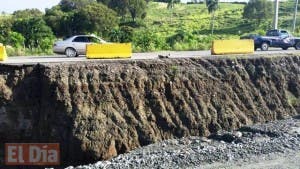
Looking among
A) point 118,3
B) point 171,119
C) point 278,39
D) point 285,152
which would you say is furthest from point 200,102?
point 118,3

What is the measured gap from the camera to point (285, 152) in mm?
19109

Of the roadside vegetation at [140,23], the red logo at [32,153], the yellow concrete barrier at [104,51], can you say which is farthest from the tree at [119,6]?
the red logo at [32,153]

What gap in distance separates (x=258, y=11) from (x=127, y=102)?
60.0 metres

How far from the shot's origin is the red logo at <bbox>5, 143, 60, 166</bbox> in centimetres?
1888

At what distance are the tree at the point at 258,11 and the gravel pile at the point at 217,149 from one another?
5581 centimetres

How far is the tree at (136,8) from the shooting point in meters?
74.2

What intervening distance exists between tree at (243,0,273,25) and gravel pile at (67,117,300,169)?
2197 inches

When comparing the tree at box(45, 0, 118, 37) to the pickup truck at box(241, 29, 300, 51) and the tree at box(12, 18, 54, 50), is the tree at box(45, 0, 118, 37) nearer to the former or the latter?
the tree at box(12, 18, 54, 50)

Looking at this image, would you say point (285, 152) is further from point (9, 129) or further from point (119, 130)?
point (9, 129)

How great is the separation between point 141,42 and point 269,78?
16184 millimetres

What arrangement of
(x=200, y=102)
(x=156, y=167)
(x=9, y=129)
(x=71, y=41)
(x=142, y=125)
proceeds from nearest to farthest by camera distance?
(x=156, y=167), (x=9, y=129), (x=142, y=125), (x=200, y=102), (x=71, y=41)

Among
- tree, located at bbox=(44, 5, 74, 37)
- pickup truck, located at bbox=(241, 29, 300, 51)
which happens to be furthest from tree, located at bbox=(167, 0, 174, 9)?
pickup truck, located at bbox=(241, 29, 300, 51)

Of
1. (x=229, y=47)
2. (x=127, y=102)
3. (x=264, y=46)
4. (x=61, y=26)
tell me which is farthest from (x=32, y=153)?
(x=61, y=26)

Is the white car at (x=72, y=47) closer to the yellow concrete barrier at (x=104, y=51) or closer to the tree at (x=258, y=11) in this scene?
the yellow concrete barrier at (x=104, y=51)
